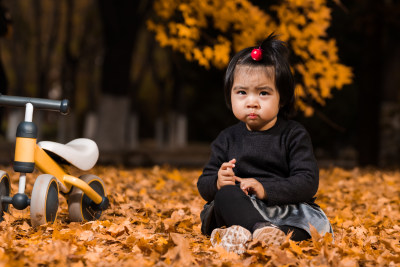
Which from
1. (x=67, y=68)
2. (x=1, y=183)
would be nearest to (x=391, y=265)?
(x=1, y=183)

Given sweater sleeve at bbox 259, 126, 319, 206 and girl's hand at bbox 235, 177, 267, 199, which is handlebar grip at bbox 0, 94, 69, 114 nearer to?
Result: girl's hand at bbox 235, 177, 267, 199

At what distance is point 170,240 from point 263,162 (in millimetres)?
707

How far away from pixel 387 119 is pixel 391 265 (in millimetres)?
10181

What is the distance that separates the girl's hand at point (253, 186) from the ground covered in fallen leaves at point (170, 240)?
0.33 metres

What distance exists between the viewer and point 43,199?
336 centimetres

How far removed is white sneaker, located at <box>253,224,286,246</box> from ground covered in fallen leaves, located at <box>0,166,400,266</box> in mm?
33

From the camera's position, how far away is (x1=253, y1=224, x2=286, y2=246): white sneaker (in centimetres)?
285

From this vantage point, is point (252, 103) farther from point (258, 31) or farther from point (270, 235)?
point (258, 31)

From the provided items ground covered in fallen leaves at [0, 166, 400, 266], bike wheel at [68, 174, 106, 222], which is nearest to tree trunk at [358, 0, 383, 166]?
ground covered in fallen leaves at [0, 166, 400, 266]

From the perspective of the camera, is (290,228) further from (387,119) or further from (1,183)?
(387,119)

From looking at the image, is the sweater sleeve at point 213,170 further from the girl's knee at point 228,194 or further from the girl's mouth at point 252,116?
the girl's mouth at point 252,116

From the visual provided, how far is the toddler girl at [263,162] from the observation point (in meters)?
3.08

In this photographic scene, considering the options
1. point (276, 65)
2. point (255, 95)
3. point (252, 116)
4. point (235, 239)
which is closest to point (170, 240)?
point (235, 239)

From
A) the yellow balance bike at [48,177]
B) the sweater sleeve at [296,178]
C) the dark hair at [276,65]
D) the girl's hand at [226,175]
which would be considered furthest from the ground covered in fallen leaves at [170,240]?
the dark hair at [276,65]
